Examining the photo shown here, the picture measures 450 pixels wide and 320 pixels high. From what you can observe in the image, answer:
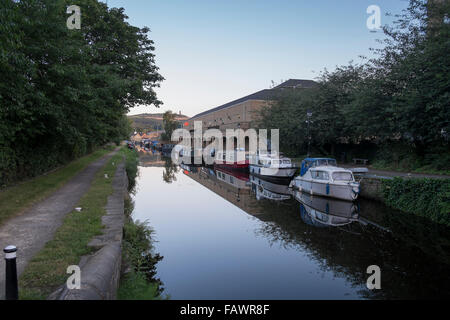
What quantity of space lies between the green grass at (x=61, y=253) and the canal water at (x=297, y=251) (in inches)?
80.9

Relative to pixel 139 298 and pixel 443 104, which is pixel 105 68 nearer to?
pixel 139 298

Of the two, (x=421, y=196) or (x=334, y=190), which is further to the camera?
(x=334, y=190)

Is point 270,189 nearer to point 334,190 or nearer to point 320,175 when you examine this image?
point 320,175

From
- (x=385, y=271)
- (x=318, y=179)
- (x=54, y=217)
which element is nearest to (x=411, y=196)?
(x=318, y=179)

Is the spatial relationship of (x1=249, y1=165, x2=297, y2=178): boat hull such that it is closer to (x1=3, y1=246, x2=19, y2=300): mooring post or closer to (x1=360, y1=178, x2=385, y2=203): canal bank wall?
(x1=360, y1=178, x2=385, y2=203): canal bank wall

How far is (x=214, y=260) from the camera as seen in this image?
8.48 metres

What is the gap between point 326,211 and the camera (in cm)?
1422

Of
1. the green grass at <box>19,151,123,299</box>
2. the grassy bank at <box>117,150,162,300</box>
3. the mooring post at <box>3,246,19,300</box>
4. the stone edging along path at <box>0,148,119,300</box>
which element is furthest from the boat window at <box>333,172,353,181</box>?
the mooring post at <box>3,246,19,300</box>

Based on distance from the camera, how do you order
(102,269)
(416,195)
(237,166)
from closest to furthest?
(102,269) → (416,195) → (237,166)

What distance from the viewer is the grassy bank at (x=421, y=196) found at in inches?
446

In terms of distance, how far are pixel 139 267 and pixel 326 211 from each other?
9997mm

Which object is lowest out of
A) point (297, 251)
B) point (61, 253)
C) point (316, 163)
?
point (297, 251)

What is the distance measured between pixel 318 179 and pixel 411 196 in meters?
4.72

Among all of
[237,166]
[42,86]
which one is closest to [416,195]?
[42,86]
